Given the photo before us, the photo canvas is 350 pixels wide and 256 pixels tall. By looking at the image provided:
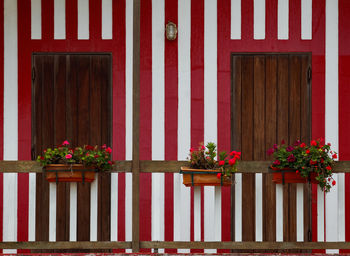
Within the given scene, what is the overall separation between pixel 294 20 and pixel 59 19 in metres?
2.76

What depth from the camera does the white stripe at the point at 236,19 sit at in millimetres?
7164

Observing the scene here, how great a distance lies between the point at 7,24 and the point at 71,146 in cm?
164

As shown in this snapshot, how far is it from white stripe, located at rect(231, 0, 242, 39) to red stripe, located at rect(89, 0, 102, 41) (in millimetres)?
1554

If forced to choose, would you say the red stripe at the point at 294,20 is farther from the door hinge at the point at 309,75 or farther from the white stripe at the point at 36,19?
the white stripe at the point at 36,19

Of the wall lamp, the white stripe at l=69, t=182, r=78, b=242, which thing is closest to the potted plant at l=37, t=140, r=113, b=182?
the white stripe at l=69, t=182, r=78, b=242

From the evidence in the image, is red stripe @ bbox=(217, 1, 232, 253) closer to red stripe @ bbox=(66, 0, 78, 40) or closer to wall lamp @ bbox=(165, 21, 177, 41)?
wall lamp @ bbox=(165, 21, 177, 41)

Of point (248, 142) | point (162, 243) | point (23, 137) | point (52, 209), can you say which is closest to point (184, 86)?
point (248, 142)

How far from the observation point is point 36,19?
23.7ft

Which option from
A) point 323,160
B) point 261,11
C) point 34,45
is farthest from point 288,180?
point 34,45

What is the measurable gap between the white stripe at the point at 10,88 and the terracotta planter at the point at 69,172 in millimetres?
1896

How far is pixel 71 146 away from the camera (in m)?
7.14

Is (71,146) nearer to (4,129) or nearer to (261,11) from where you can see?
(4,129)

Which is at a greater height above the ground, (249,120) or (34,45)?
(34,45)

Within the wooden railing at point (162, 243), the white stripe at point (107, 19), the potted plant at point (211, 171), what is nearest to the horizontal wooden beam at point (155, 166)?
the wooden railing at point (162, 243)
